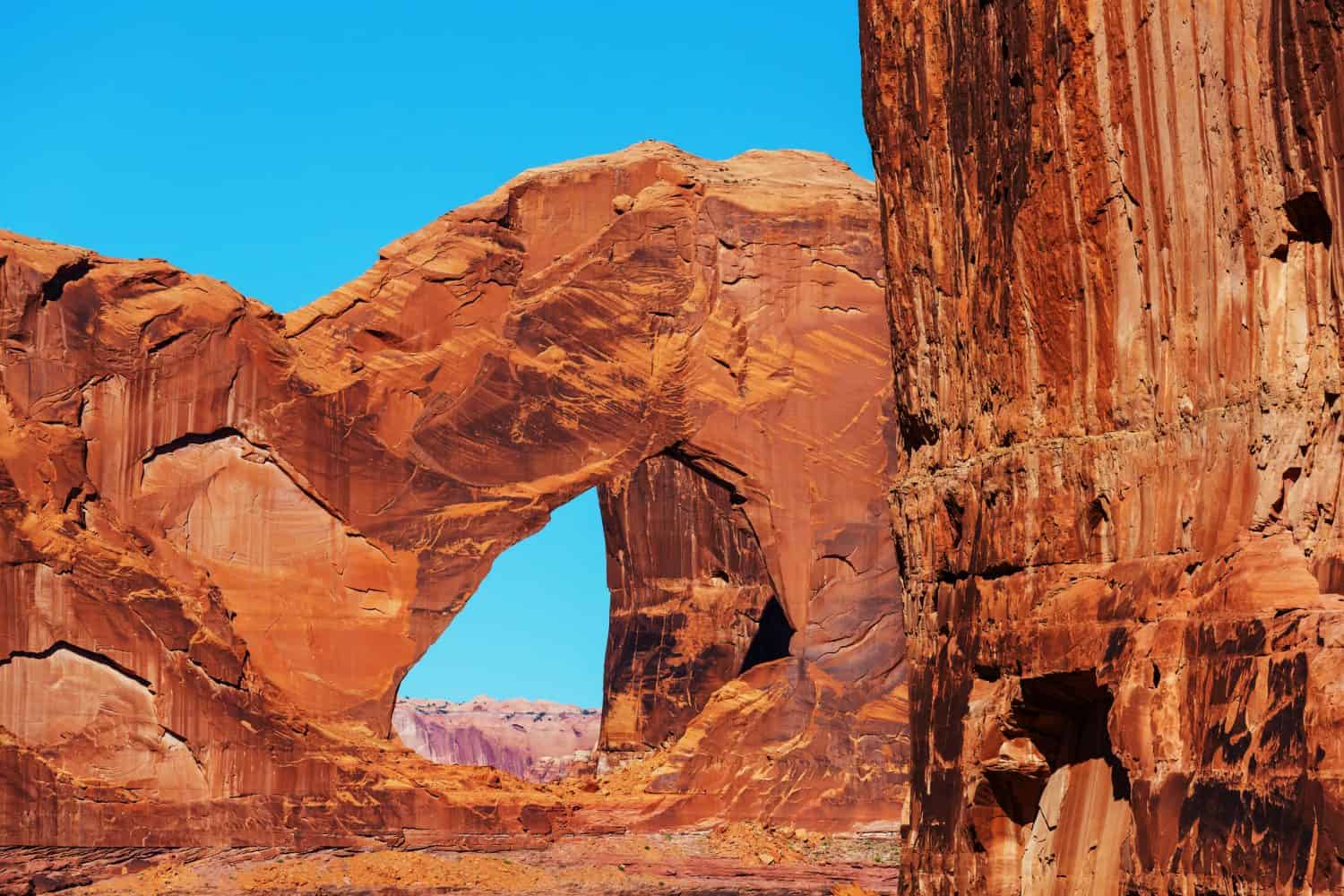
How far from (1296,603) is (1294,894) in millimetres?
2230

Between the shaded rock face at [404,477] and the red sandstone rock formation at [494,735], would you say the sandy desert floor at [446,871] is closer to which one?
the shaded rock face at [404,477]

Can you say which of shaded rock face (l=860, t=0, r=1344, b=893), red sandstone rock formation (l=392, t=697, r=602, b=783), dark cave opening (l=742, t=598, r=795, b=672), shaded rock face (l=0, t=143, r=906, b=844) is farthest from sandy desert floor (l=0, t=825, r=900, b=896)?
red sandstone rock formation (l=392, t=697, r=602, b=783)

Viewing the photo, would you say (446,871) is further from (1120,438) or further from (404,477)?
(1120,438)

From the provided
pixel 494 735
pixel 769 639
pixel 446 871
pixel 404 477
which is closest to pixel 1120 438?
pixel 446 871

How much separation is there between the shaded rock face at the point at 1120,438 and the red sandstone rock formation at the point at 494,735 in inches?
2867

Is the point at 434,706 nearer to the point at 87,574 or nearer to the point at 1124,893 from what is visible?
the point at 87,574

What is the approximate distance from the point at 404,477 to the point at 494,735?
6610cm

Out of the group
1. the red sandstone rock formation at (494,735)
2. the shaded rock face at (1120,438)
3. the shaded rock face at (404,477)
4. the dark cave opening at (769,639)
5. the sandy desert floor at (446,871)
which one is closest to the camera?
the shaded rock face at (1120,438)

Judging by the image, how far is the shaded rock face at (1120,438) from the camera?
17.7 m

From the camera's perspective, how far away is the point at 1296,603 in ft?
57.7

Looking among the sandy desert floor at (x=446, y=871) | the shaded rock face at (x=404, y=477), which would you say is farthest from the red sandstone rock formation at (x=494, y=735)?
the sandy desert floor at (x=446, y=871)

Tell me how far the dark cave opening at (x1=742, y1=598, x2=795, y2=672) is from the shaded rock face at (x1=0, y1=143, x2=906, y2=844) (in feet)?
29.3

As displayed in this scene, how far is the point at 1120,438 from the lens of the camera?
20859 millimetres

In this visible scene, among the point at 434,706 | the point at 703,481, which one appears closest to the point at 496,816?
the point at 703,481
